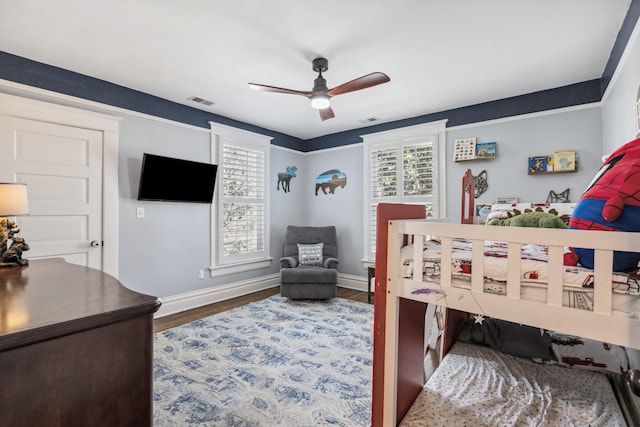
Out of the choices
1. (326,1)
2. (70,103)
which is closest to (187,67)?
(70,103)

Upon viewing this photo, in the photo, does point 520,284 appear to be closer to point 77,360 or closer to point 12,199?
point 77,360

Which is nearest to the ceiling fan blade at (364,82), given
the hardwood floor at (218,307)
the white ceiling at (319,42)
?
the white ceiling at (319,42)

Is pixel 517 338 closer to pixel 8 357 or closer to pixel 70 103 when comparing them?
pixel 8 357

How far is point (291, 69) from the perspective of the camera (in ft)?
8.92

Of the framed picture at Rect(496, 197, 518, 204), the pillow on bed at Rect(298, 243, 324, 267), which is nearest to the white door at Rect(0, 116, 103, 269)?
the pillow on bed at Rect(298, 243, 324, 267)

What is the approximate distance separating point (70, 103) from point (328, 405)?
350 centimetres

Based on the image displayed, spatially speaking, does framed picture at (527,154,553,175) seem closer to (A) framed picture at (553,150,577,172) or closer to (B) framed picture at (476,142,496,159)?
(A) framed picture at (553,150,577,172)

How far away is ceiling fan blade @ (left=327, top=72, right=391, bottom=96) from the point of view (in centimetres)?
222

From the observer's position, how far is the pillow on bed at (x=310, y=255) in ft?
14.1

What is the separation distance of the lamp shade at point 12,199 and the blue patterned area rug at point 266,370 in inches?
56.9

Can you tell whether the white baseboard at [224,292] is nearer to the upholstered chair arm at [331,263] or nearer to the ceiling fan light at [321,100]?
the upholstered chair arm at [331,263]

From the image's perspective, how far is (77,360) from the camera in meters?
0.73

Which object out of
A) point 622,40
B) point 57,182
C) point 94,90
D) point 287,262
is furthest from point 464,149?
point 57,182

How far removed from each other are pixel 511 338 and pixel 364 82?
2.19 m
